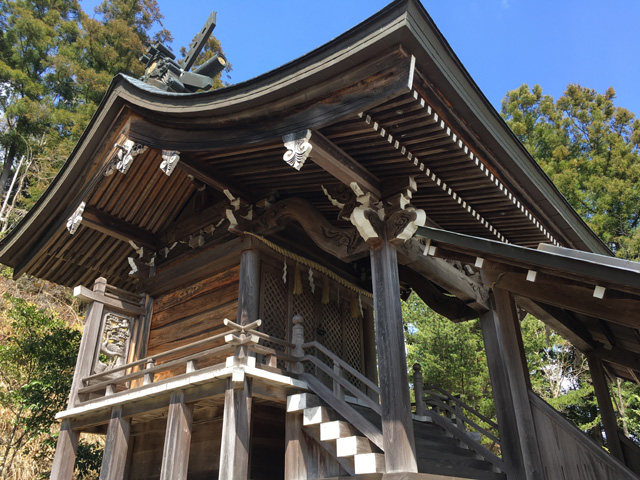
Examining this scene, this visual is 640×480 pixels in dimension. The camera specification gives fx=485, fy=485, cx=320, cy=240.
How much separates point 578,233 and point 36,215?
9.42 meters

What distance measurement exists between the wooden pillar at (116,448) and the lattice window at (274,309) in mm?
2326

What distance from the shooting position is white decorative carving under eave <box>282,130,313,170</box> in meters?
5.25

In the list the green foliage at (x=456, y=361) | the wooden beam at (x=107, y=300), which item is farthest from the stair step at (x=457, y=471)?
the green foliage at (x=456, y=361)

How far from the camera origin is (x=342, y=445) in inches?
212

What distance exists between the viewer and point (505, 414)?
6.81 m

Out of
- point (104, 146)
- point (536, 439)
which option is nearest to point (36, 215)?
point (104, 146)

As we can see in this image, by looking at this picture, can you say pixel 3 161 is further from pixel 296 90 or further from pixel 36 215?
pixel 296 90

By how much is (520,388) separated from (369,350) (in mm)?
4676

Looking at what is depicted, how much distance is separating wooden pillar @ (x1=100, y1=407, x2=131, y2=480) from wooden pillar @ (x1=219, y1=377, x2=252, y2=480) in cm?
211

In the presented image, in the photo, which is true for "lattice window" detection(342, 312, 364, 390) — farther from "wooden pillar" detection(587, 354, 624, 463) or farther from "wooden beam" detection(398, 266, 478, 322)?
"wooden pillar" detection(587, 354, 624, 463)

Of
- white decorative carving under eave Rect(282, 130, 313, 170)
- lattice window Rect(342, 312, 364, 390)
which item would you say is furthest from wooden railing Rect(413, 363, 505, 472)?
white decorative carving under eave Rect(282, 130, 313, 170)

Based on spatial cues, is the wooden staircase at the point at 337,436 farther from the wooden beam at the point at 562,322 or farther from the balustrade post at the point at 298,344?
the wooden beam at the point at 562,322

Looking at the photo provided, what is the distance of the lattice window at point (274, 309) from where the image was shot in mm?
7750

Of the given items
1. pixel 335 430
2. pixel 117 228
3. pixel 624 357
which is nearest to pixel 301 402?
pixel 335 430
